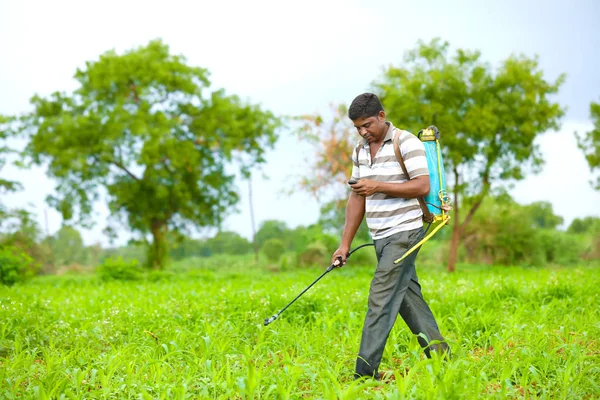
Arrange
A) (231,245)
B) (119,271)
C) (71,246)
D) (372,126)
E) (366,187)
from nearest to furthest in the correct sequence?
(366,187)
(372,126)
(119,271)
(71,246)
(231,245)

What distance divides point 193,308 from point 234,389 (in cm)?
335

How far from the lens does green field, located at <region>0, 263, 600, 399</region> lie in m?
4.15

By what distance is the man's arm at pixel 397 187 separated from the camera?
4.43 metres

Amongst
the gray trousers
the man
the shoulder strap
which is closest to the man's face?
the man

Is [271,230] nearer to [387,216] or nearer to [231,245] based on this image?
[231,245]

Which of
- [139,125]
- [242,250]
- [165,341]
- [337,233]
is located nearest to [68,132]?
[139,125]

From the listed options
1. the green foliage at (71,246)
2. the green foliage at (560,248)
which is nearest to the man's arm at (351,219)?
the green foliage at (560,248)

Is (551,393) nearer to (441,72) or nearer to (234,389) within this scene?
(234,389)

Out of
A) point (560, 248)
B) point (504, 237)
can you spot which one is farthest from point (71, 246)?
point (560, 248)

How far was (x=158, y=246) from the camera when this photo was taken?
2533 cm

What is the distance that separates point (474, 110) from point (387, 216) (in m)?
16.8

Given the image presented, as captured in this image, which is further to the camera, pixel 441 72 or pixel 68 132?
pixel 68 132

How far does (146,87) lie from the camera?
973 inches

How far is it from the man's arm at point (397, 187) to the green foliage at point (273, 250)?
72.9ft
